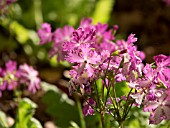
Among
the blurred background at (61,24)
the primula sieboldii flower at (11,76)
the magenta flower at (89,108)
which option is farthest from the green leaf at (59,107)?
the magenta flower at (89,108)

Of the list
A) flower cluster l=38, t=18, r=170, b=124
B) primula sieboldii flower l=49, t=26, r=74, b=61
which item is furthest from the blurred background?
flower cluster l=38, t=18, r=170, b=124

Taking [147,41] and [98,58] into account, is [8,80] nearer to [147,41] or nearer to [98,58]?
[98,58]

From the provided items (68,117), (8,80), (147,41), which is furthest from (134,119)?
(147,41)

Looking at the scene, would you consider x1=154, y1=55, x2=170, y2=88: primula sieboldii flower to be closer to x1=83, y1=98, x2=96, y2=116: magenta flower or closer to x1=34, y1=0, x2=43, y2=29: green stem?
x1=83, y1=98, x2=96, y2=116: magenta flower

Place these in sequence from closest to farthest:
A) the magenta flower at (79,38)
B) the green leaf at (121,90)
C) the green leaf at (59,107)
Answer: the magenta flower at (79,38) < the green leaf at (121,90) < the green leaf at (59,107)

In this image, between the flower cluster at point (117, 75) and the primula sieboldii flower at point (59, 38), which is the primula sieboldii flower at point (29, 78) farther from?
the flower cluster at point (117, 75)

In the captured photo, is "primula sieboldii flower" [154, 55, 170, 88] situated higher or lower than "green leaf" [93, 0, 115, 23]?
lower
